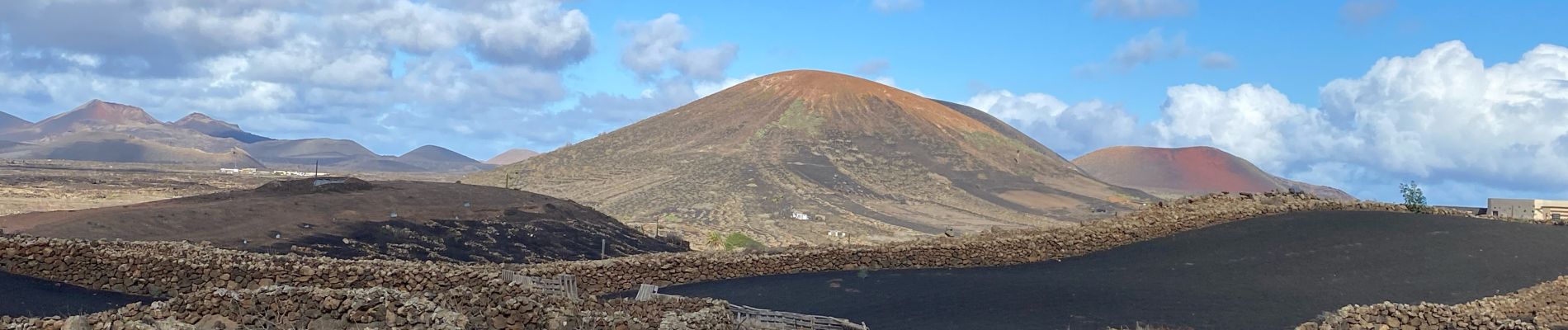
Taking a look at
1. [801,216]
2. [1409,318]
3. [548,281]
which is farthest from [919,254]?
[801,216]

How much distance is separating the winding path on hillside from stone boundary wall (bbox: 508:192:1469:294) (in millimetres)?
697

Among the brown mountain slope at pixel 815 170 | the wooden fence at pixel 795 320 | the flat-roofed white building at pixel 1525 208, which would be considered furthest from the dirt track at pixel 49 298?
the brown mountain slope at pixel 815 170

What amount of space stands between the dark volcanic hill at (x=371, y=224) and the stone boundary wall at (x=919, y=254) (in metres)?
11.4

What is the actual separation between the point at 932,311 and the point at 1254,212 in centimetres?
A: 1505

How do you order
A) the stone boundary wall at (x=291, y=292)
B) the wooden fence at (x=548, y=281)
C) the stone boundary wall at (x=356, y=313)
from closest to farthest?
the stone boundary wall at (x=356, y=313) < the stone boundary wall at (x=291, y=292) < the wooden fence at (x=548, y=281)

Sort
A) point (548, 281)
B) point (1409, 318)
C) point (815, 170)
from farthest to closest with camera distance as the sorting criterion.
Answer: point (815, 170) → point (548, 281) → point (1409, 318)

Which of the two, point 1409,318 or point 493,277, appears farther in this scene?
point 493,277

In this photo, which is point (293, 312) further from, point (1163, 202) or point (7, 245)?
point (1163, 202)

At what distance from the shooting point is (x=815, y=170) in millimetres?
114750

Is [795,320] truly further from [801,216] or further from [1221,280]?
[801,216]

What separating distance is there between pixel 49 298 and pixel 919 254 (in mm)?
19986

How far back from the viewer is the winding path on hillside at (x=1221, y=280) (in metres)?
22.3

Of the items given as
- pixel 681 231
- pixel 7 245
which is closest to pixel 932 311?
pixel 7 245

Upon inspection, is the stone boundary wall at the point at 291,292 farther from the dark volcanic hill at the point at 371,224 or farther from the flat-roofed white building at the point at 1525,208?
the flat-roofed white building at the point at 1525,208
